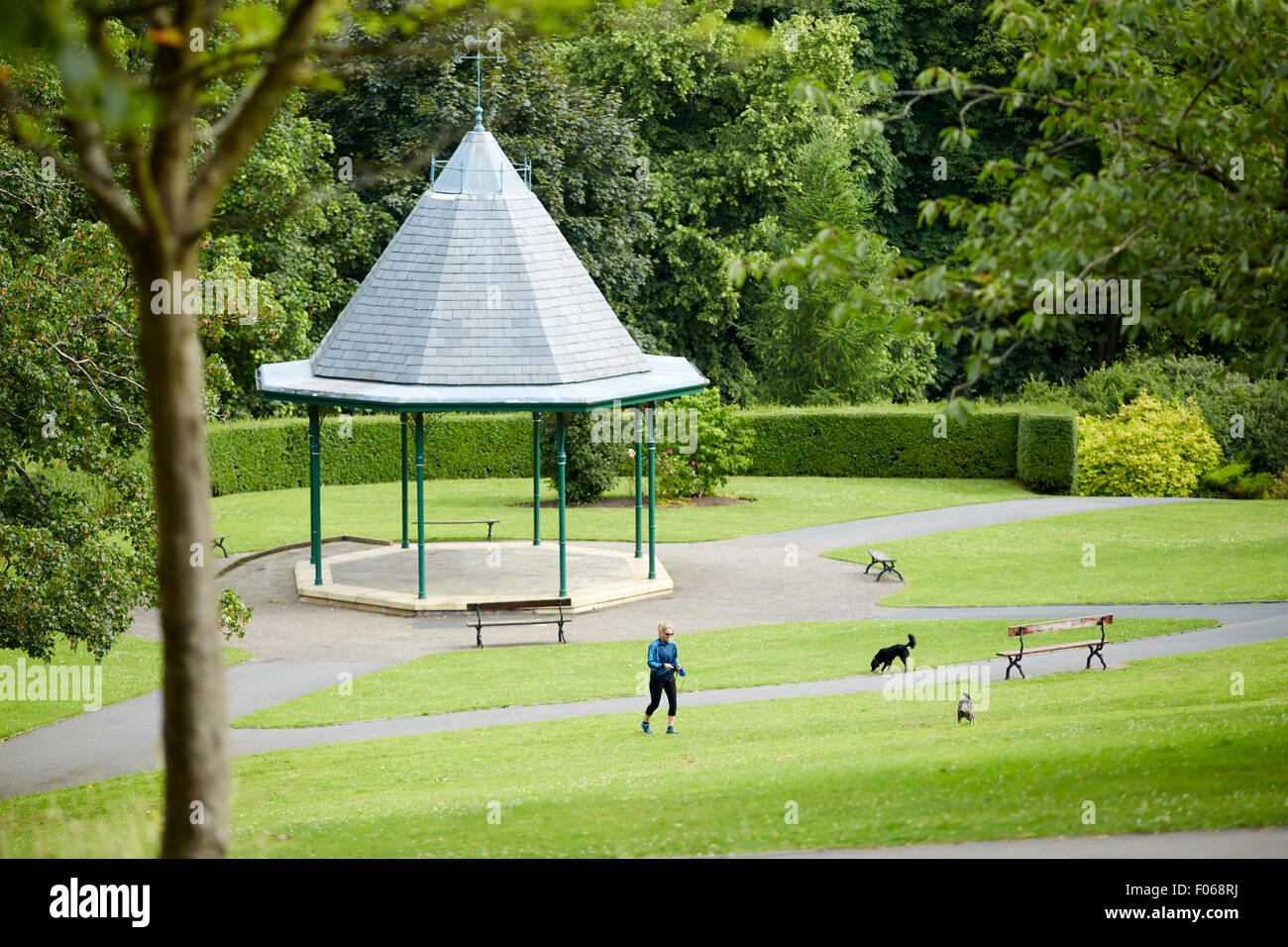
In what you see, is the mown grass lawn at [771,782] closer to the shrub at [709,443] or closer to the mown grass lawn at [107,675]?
the mown grass lawn at [107,675]

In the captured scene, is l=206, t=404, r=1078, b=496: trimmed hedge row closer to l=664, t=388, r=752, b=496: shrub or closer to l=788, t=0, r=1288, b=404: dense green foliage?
l=664, t=388, r=752, b=496: shrub

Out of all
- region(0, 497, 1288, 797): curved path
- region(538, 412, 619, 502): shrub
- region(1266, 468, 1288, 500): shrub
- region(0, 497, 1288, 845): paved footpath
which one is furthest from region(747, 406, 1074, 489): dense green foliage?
region(0, 497, 1288, 845): paved footpath

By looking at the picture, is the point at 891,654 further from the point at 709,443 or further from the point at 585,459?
the point at 585,459

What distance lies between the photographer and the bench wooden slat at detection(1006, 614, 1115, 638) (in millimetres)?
20156

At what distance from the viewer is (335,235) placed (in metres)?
41.5

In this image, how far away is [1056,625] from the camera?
20719mm

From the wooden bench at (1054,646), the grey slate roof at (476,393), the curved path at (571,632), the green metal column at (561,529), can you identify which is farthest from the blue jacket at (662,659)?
the grey slate roof at (476,393)

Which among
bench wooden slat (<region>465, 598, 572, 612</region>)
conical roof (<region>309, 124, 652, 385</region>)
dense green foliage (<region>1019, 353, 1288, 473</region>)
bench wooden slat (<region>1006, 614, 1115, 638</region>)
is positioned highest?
conical roof (<region>309, 124, 652, 385</region>)

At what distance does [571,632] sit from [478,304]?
6895 mm

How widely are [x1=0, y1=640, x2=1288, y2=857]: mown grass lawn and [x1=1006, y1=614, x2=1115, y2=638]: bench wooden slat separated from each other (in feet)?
4.30

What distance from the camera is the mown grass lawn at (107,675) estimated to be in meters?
18.9
